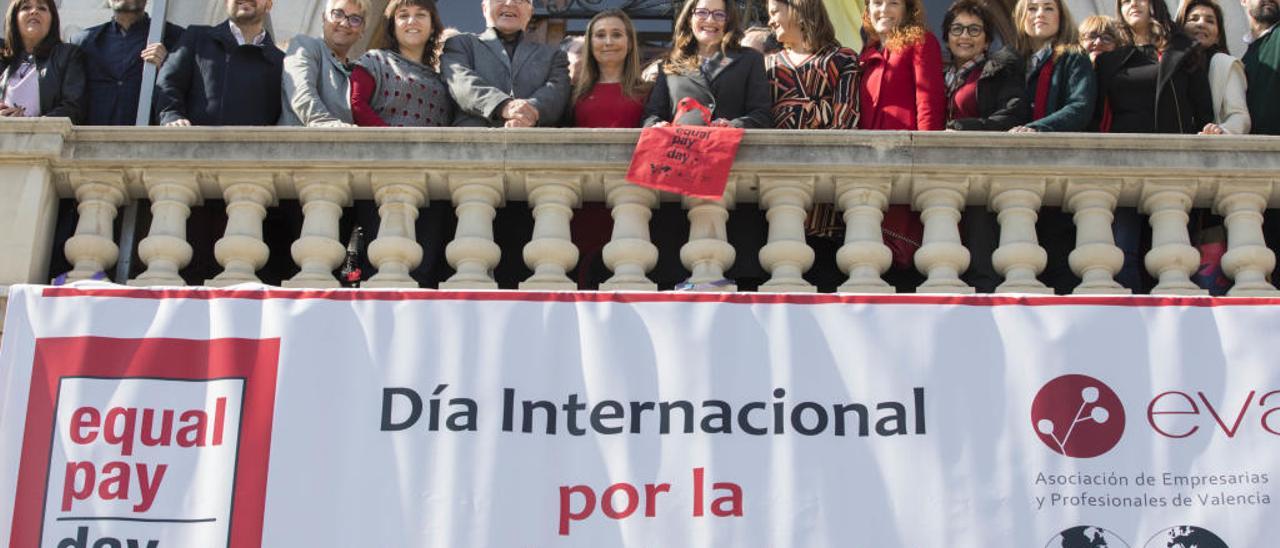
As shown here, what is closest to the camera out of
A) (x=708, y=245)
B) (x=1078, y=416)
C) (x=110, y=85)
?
(x=1078, y=416)

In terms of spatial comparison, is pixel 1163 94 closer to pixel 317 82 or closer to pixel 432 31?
pixel 432 31

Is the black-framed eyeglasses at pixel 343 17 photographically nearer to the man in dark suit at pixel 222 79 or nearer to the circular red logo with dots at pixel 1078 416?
the man in dark suit at pixel 222 79

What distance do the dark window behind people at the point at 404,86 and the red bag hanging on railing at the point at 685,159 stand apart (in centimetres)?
129

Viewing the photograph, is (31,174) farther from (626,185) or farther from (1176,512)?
(1176,512)

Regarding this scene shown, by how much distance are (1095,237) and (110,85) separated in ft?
14.5

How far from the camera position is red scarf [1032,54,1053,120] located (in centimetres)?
848

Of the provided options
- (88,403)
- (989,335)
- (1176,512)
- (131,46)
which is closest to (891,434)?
(989,335)

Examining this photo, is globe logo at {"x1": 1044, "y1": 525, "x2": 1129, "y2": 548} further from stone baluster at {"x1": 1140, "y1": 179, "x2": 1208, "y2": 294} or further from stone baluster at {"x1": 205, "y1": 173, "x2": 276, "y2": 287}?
stone baluster at {"x1": 205, "y1": 173, "x2": 276, "y2": 287}

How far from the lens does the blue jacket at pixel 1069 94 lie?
26.8ft

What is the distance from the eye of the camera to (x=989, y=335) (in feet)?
23.6

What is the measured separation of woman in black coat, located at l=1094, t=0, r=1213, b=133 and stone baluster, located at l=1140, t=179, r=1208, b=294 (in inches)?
31.5

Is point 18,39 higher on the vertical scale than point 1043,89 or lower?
higher

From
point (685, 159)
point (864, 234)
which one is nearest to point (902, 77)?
point (864, 234)

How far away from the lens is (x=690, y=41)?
343 inches
